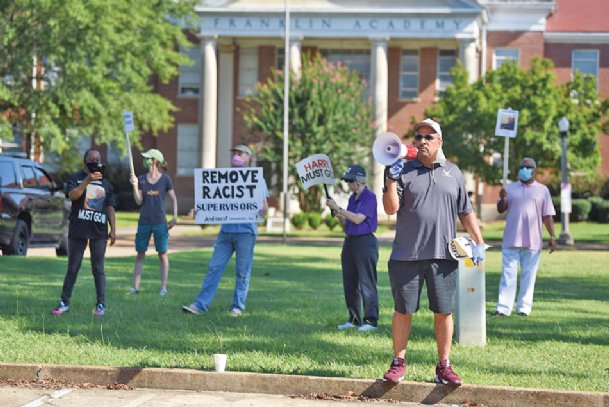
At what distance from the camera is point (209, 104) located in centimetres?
5638

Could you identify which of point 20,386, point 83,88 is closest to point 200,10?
point 83,88

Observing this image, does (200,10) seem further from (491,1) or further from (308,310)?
(308,310)

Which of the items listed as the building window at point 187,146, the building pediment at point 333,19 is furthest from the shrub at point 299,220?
the building window at point 187,146

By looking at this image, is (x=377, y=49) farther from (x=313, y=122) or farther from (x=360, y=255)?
(x=360, y=255)

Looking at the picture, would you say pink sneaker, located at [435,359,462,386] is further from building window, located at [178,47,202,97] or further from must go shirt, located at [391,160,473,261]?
building window, located at [178,47,202,97]

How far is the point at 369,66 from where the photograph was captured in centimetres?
5838

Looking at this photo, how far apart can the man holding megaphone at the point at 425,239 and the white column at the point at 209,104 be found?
46.9 meters

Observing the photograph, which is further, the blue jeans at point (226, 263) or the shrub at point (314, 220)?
Result: the shrub at point (314, 220)

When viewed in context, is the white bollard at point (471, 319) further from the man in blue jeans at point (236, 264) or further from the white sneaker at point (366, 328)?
the man in blue jeans at point (236, 264)

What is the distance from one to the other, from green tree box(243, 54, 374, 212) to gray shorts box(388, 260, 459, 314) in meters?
36.9

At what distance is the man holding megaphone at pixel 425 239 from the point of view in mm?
8992

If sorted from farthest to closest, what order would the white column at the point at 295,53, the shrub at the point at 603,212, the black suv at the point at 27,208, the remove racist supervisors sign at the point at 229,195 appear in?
the shrub at the point at 603,212 < the white column at the point at 295,53 < the black suv at the point at 27,208 < the remove racist supervisors sign at the point at 229,195

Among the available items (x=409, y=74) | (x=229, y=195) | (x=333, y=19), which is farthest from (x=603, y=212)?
(x=229, y=195)

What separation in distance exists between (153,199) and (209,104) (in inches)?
1608
